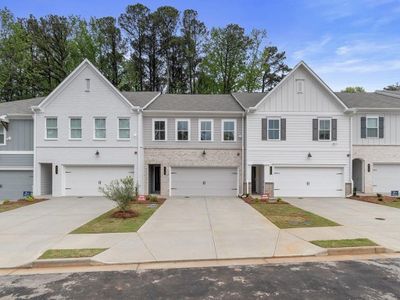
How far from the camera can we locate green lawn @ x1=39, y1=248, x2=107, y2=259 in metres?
6.54

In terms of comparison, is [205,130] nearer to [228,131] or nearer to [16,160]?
[228,131]

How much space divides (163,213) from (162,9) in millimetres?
32132

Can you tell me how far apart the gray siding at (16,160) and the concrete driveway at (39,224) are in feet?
13.1

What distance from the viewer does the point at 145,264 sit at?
248 inches

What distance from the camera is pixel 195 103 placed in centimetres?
1983

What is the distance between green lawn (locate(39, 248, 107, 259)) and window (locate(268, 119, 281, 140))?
1345 cm

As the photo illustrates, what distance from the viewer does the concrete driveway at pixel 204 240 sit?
22.1 ft

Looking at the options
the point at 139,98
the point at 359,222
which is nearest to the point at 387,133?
the point at 359,222

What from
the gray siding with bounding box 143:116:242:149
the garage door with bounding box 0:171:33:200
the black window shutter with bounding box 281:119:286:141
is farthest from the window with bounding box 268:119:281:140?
the garage door with bounding box 0:171:33:200

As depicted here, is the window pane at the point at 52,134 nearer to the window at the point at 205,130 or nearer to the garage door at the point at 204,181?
the garage door at the point at 204,181

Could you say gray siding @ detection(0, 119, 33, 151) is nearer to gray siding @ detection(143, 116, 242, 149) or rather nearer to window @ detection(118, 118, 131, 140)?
window @ detection(118, 118, 131, 140)

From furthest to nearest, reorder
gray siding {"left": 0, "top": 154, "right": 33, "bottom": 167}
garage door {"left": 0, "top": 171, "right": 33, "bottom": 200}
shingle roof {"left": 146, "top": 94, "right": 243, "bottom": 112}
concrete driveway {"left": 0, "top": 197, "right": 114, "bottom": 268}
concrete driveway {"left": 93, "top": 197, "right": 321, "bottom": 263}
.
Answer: shingle roof {"left": 146, "top": 94, "right": 243, "bottom": 112}, garage door {"left": 0, "top": 171, "right": 33, "bottom": 200}, gray siding {"left": 0, "top": 154, "right": 33, "bottom": 167}, concrete driveway {"left": 0, "top": 197, "right": 114, "bottom": 268}, concrete driveway {"left": 93, "top": 197, "right": 321, "bottom": 263}

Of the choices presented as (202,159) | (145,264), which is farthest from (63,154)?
(145,264)

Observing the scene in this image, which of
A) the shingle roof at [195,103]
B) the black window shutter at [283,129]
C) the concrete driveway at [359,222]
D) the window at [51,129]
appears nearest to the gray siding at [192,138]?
the shingle roof at [195,103]
